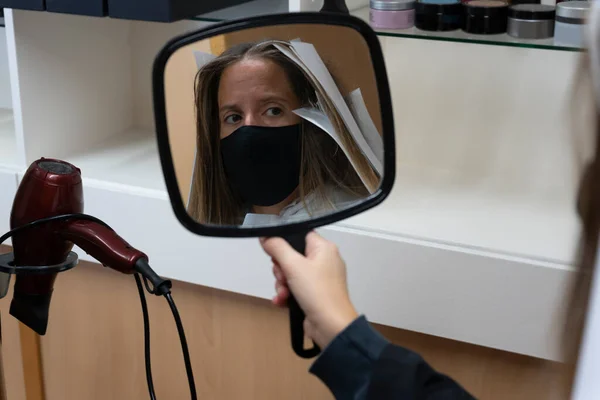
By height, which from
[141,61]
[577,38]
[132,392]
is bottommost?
[132,392]

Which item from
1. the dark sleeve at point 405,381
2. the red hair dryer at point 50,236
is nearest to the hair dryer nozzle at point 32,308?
the red hair dryer at point 50,236

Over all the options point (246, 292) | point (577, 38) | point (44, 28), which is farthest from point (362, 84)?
point (44, 28)

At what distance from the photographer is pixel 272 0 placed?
100 centimetres

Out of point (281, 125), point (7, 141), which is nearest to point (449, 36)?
point (281, 125)

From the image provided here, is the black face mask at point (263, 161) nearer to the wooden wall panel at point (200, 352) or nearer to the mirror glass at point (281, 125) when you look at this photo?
the mirror glass at point (281, 125)

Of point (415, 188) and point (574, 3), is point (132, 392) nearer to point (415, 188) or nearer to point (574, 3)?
point (415, 188)

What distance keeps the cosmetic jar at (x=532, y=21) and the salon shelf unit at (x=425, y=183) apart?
0.18ft

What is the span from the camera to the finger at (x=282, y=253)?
0.54 m

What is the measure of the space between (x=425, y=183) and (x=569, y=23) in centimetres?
29

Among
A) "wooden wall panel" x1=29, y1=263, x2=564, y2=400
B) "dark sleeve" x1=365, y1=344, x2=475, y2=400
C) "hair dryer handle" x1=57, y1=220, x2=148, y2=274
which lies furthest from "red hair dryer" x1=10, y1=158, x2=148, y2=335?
"wooden wall panel" x1=29, y1=263, x2=564, y2=400

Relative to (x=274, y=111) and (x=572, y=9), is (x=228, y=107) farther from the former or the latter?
(x=572, y=9)

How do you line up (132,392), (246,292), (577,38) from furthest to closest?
(132,392) → (246,292) → (577,38)

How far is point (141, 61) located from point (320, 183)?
2.31 ft

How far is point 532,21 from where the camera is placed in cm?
85
